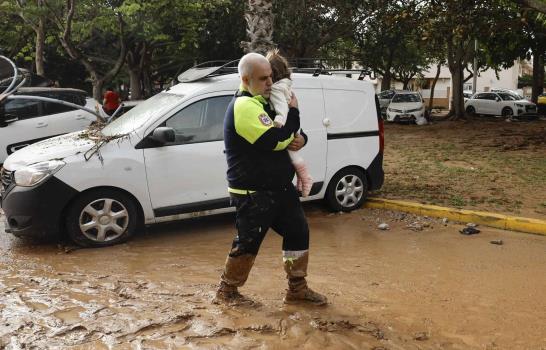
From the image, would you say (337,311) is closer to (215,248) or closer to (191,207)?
(215,248)

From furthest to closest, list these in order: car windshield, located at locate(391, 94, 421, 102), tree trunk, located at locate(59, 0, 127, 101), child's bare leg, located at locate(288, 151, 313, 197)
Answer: car windshield, located at locate(391, 94, 421, 102) < tree trunk, located at locate(59, 0, 127, 101) < child's bare leg, located at locate(288, 151, 313, 197)

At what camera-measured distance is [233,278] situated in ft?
12.0

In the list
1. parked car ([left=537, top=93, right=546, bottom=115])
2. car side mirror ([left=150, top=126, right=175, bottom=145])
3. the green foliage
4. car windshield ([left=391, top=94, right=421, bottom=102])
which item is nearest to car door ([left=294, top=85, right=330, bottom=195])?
car side mirror ([left=150, top=126, right=175, bottom=145])

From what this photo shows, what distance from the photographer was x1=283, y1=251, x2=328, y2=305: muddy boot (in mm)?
3703

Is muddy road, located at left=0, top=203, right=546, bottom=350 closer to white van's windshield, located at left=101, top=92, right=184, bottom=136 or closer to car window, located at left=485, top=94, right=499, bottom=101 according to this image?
white van's windshield, located at left=101, top=92, right=184, bottom=136

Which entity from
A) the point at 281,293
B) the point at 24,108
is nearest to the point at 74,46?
the point at 24,108

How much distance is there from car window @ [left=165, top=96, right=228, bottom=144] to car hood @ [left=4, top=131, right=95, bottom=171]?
923mm

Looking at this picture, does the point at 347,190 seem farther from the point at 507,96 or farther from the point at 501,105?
the point at 507,96

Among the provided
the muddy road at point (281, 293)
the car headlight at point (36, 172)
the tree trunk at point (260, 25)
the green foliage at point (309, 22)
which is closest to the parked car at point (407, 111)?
the green foliage at point (309, 22)

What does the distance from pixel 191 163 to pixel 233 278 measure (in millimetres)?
2386

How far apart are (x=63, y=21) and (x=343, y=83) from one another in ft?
43.5

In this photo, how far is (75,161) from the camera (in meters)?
5.40

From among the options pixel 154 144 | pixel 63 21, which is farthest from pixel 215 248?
pixel 63 21

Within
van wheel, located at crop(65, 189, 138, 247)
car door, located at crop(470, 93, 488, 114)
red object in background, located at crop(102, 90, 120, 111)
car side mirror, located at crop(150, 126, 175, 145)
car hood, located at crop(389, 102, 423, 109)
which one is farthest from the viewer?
car door, located at crop(470, 93, 488, 114)
